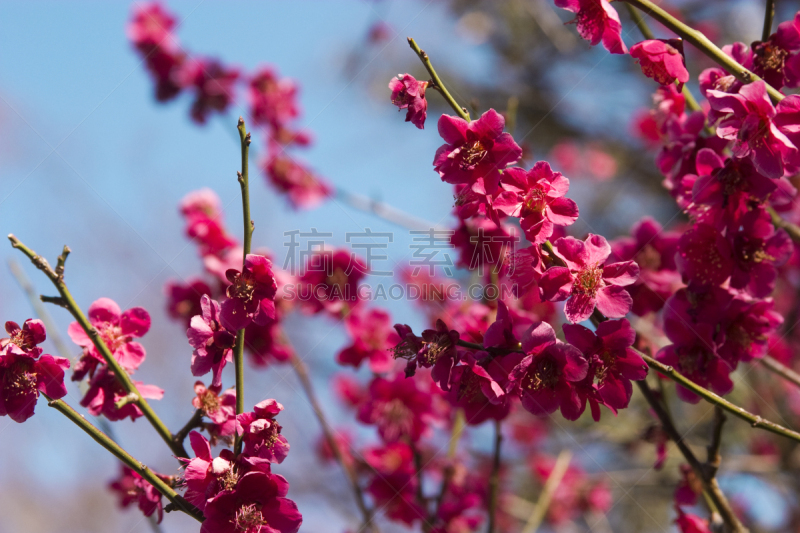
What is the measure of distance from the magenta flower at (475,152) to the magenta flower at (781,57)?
0.73 meters

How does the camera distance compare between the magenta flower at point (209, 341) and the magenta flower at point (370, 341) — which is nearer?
the magenta flower at point (209, 341)

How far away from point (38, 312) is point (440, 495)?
4.61 feet

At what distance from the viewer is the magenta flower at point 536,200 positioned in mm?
1196

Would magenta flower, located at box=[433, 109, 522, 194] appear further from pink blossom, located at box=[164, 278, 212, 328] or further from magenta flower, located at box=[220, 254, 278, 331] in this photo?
pink blossom, located at box=[164, 278, 212, 328]

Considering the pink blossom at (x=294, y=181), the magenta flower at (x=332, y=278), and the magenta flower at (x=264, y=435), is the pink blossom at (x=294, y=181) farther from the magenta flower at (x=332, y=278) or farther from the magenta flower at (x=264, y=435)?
the magenta flower at (x=264, y=435)

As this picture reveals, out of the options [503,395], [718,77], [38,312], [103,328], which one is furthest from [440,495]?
[718,77]

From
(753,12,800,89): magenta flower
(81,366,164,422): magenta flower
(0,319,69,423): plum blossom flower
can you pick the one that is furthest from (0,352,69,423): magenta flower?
(753,12,800,89): magenta flower

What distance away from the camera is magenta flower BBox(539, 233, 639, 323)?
1173 millimetres

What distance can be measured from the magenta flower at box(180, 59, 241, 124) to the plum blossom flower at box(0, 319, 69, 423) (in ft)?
8.29

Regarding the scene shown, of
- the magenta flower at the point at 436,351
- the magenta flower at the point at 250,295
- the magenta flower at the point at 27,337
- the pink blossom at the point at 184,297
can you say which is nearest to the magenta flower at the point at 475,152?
the magenta flower at the point at 436,351

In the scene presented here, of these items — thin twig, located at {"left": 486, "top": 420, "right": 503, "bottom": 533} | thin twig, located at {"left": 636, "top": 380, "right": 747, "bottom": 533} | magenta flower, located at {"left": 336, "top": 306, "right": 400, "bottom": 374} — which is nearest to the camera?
thin twig, located at {"left": 636, "top": 380, "right": 747, "bottom": 533}

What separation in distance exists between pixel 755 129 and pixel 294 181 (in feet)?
9.24

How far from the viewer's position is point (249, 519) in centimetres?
110

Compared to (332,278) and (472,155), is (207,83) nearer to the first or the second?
(332,278)
